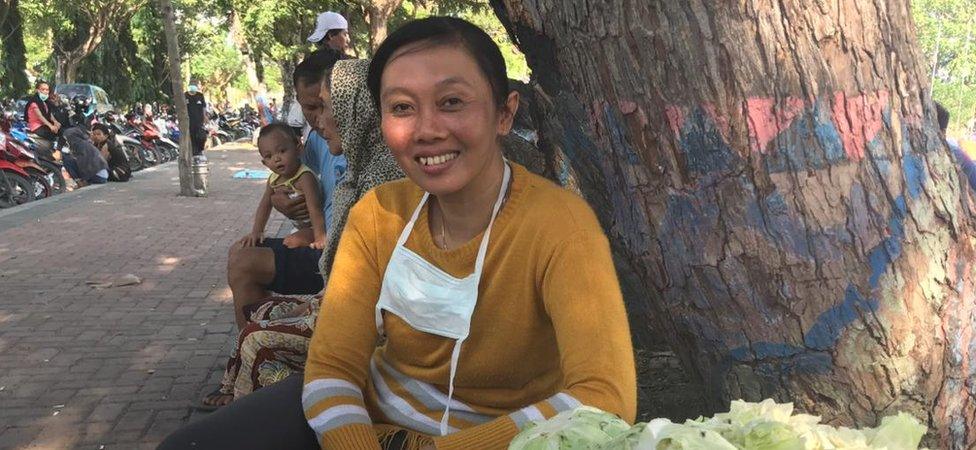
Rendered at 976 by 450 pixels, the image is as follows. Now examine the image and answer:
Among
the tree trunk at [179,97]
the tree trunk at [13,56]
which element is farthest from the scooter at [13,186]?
the tree trunk at [13,56]

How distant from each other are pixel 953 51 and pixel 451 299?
30.9 feet

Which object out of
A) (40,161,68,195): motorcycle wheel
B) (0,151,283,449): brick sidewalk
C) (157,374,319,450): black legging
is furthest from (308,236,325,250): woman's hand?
(40,161,68,195): motorcycle wheel

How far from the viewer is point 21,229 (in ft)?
29.1

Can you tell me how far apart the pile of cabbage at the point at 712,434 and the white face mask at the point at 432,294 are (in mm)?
493

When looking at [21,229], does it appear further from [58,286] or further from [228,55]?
[228,55]

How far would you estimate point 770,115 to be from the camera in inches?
67.8

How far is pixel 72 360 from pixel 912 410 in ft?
14.5

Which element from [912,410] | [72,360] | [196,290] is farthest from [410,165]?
[196,290]

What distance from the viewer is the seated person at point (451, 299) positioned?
1.63 m

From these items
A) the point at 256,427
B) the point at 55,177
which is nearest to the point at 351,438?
the point at 256,427

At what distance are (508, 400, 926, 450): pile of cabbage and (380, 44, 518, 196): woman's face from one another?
661 millimetres

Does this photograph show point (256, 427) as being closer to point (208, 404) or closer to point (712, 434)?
point (712, 434)

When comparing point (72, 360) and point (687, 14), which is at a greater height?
point (687, 14)

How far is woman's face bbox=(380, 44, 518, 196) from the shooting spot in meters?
1.71
